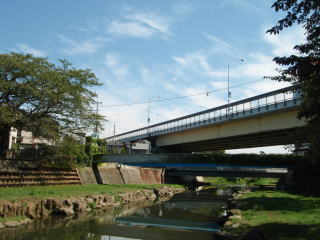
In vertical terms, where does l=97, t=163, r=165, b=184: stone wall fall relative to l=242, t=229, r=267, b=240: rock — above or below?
above

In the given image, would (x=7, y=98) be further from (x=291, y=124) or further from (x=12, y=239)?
(x=291, y=124)

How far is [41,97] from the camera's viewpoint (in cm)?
3048

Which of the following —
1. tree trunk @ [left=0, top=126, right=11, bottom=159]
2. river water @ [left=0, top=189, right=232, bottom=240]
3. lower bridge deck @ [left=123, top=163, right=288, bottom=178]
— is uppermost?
tree trunk @ [left=0, top=126, right=11, bottom=159]

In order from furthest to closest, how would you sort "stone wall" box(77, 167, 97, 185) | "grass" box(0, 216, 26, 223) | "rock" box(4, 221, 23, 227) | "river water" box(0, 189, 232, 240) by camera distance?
"stone wall" box(77, 167, 97, 185), "grass" box(0, 216, 26, 223), "rock" box(4, 221, 23, 227), "river water" box(0, 189, 232, 240)

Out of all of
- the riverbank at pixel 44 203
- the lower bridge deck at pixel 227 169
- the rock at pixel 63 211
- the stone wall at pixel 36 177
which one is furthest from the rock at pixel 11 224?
the lower bridge deck at pixel 227 169

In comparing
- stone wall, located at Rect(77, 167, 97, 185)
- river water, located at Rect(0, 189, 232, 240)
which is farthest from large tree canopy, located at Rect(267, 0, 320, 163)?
stone wall, located at Rect(77, 167, 97, 185)

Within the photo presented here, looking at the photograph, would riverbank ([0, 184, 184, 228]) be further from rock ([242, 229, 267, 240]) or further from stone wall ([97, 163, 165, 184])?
stone wall ([97, 163, 165, 184])

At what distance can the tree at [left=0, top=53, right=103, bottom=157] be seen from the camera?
29562 millimetres

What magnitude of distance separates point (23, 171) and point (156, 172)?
37.3 metres

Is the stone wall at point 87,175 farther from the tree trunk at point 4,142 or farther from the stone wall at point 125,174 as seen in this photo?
the tree trunk at point 4,142

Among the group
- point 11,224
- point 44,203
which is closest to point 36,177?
point 44,203

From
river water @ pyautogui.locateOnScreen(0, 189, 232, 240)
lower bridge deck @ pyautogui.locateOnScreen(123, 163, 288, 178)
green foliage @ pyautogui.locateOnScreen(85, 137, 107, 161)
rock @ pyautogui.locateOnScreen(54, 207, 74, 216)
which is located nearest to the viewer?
river water @ pyautogui.locateOnScreen(0, 189, 232, 240)

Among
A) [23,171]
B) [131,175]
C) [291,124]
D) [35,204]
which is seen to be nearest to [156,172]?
[131,175]

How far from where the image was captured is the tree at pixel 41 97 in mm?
29562
